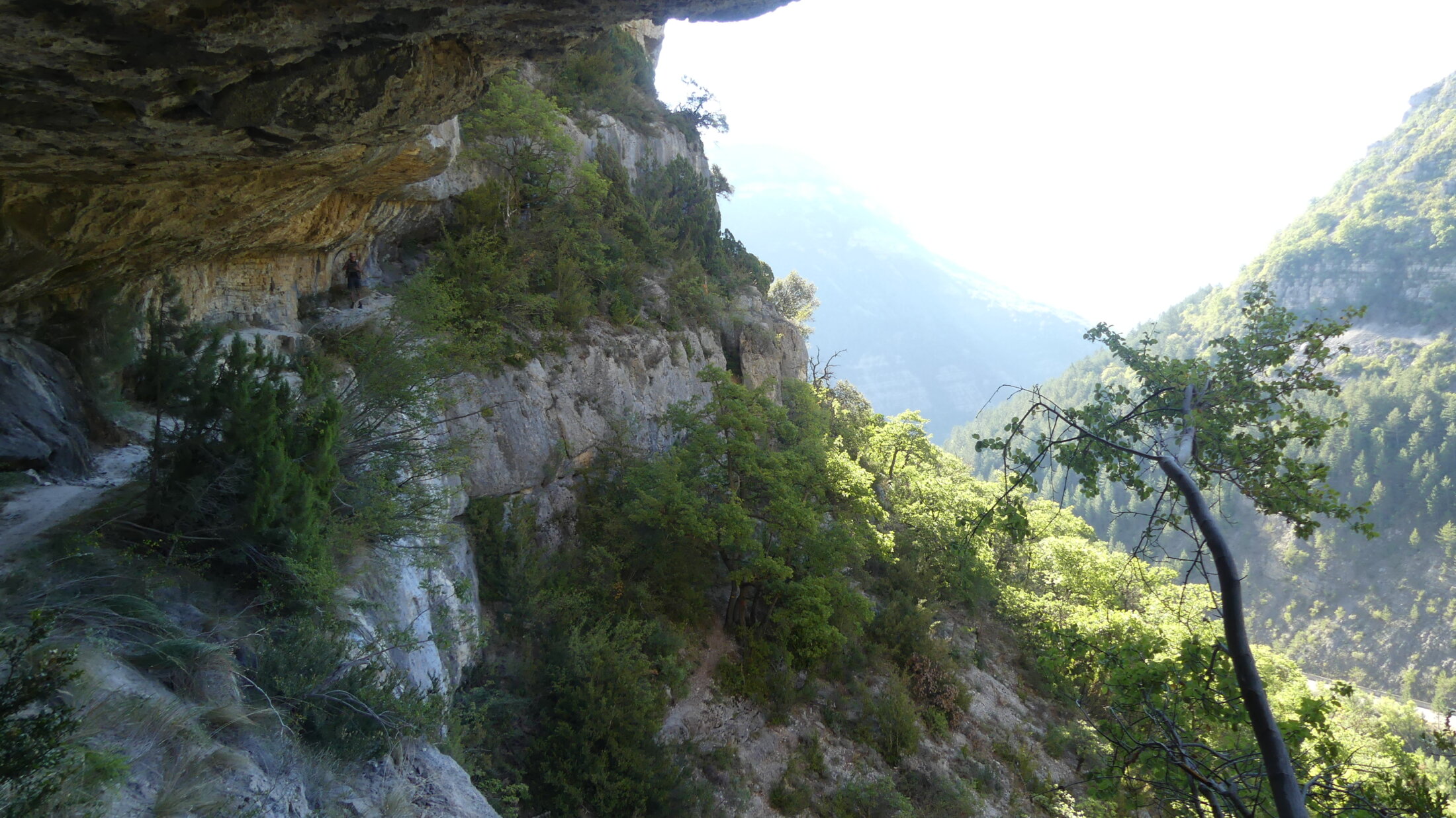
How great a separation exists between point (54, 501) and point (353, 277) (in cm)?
833

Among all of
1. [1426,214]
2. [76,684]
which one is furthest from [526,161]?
[1426,214]

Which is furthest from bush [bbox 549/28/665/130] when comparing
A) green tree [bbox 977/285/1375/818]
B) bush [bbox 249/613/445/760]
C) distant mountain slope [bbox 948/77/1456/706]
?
distant mountain slope [bbox 948/77/1456/706]

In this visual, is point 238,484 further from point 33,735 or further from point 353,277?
point 353,277

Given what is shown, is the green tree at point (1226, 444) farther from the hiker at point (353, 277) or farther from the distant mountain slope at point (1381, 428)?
the distant mountain slope at point (1381, 428)

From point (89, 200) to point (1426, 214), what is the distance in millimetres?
163513

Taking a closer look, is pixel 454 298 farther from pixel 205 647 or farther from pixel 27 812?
pixel 27 812

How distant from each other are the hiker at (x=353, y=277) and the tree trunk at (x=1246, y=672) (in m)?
13.9

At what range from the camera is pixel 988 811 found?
42.1 ft

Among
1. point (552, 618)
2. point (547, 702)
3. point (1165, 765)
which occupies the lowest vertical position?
point (547, 702)

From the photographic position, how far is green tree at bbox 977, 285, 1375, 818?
2.79m

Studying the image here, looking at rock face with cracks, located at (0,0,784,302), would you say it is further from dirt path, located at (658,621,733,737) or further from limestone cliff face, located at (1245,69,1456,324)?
limestone cliff face, located at (1245,69,1456,324)

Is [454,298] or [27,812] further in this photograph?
[454,298]

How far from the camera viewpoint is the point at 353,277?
12.7 meters

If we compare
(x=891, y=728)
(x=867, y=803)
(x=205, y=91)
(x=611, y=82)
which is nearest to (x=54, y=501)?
(x=205, y=91)
